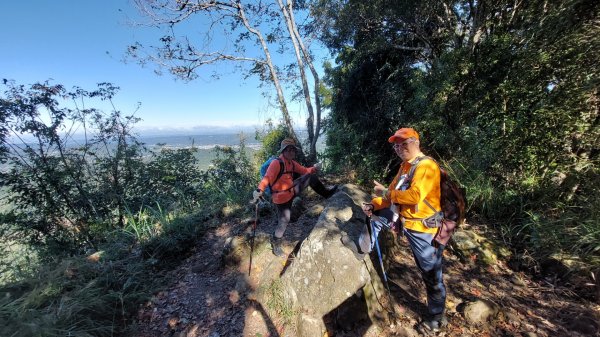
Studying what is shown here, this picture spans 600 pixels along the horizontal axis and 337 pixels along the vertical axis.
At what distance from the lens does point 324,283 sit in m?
3.03

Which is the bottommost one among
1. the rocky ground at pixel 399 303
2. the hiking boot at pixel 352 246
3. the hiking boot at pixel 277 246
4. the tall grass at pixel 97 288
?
the rocky ground at pixel 399 303

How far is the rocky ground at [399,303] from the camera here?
2.84 meters

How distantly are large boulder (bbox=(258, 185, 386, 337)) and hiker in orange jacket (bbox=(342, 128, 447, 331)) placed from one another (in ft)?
2.08

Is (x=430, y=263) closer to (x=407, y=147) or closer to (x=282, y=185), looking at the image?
(x=407, y=147)

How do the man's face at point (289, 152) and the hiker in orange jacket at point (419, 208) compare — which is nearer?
the hiker in orange jacket at point (419, 208)

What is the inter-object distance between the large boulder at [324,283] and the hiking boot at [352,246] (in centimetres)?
4

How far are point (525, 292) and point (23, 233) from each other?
12.3 m

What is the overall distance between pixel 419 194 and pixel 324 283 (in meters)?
1.59

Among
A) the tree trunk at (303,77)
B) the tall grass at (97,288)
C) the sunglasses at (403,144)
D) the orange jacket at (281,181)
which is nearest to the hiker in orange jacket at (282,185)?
the orange jacket at (281,181)

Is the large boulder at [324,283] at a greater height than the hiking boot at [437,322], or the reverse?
the large boulder at [324,283]

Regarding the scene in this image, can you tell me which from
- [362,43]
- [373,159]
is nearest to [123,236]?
[373,159]

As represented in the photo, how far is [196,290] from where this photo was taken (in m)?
3.80

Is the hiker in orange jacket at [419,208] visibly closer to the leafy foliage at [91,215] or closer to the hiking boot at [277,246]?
the hiking boot at [277,246]

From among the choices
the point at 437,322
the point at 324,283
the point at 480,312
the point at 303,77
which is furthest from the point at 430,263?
the point at 303,77
